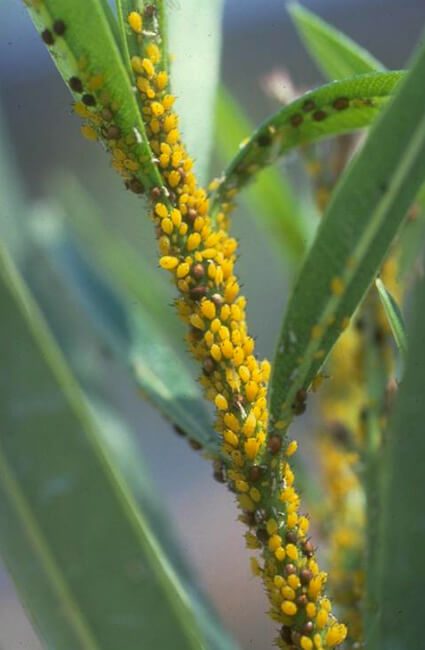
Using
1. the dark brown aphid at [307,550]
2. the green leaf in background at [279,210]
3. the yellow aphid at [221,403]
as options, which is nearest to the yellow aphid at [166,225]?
the yellow aphid at [221,403]

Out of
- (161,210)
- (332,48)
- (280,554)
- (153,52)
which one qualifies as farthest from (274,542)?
(332,48)

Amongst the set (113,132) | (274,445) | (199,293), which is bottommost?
(274,445)

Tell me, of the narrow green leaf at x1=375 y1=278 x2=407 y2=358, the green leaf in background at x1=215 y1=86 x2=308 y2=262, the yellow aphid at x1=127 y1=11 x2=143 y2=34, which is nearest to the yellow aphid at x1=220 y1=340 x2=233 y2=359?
the narrow green leaf at x1=375 y1=278 x2=407 y2=358

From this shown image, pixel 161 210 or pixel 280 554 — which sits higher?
pixel 161 210

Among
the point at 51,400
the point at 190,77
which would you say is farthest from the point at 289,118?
the point at 51,400

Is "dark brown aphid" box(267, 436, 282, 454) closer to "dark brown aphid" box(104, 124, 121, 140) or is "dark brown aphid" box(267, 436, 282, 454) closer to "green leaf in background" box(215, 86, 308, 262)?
"dark brown aphid" box(104, 124, 121, 140)

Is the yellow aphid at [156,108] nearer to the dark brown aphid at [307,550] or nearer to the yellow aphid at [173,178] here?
the yellow aphid at [173,178]

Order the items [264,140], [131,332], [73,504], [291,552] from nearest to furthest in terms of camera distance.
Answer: [73,504]
[291,552]
[264,140]
[131,332]

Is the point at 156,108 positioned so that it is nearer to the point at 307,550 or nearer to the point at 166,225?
the point at 166,225
